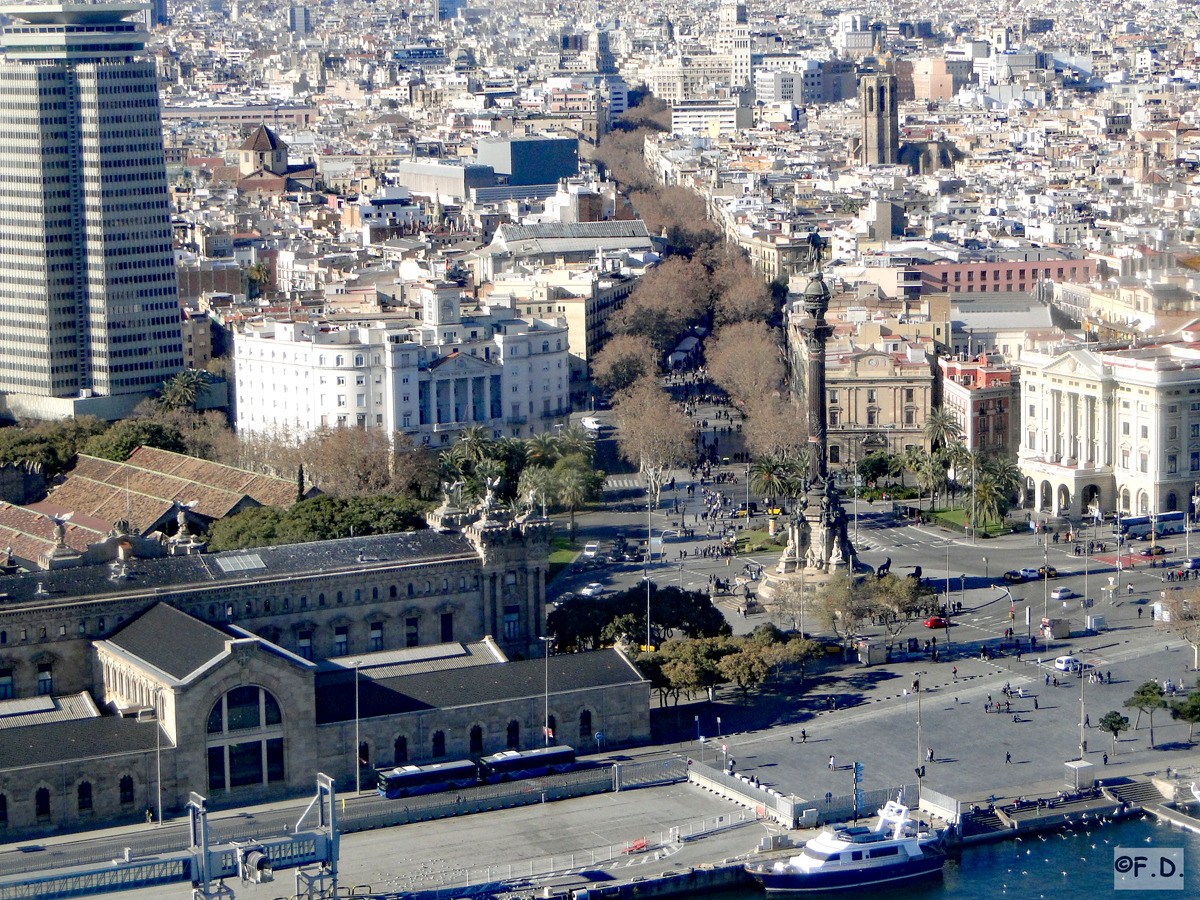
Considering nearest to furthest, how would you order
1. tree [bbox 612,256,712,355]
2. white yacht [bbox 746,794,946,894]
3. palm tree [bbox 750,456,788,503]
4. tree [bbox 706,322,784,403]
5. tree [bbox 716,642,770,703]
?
white yacht [bbox 746,794,946,894], tree [bbox 716,642,770,703], palm tree [bbox 750,456,788,503], tree [bbox 706,322,784,403], tree [bbox 612,256,712,355]

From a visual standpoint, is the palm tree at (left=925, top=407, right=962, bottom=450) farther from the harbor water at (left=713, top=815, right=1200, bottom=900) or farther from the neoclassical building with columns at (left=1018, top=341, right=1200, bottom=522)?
the harbor water at (left=713, top=815, right=1200, bottom=900)

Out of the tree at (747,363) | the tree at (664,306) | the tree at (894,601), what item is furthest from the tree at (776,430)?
the tree at (894,601)

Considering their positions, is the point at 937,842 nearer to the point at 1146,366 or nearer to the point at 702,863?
the point at 702,863

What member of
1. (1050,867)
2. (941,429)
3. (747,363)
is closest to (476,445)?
(941,429)

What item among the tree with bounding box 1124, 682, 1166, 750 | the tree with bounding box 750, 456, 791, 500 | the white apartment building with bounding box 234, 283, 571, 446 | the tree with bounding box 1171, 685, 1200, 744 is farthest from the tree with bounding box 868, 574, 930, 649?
the white apartment building with bounding box 234, 283, 571, 446

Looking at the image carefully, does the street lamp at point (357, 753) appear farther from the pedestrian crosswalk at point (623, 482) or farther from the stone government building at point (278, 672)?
the pedestrian crosswalk at point (623, 482)

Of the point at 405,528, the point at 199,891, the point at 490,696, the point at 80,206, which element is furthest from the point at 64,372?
the point at 199,891

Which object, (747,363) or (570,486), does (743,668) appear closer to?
(570,486)
